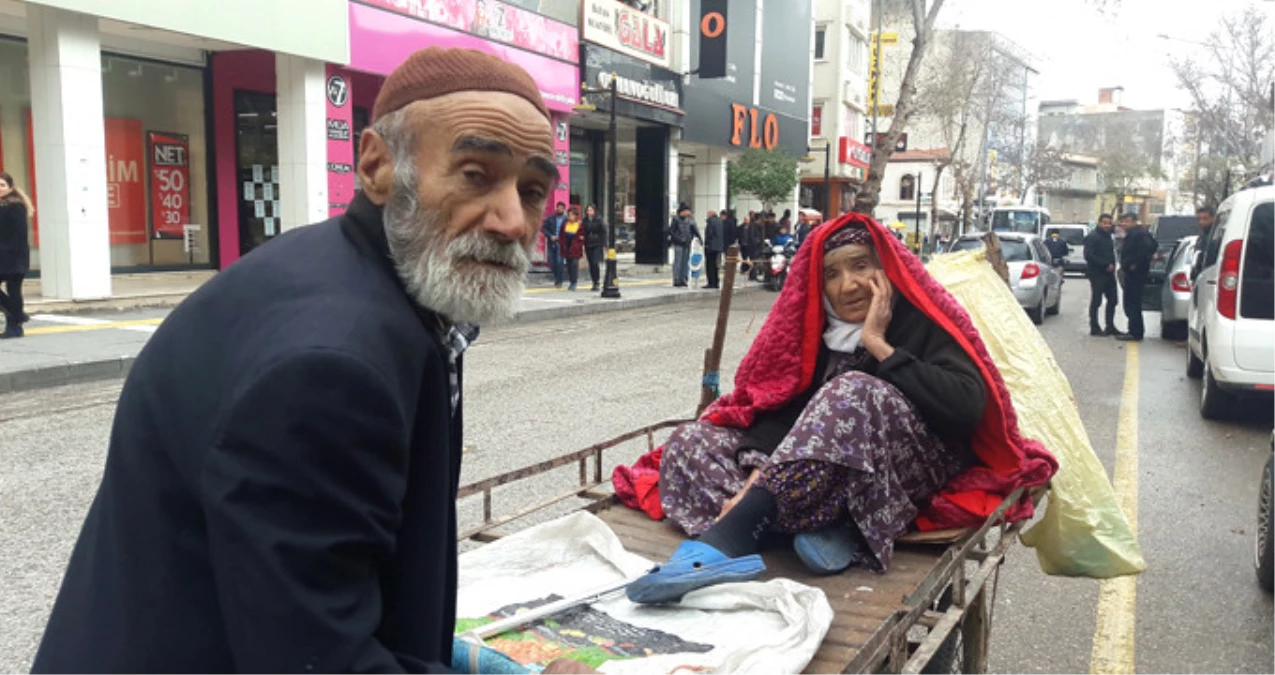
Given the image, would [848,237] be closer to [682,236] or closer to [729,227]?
[682,236]

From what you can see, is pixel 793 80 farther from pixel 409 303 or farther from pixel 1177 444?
pixel 409 303

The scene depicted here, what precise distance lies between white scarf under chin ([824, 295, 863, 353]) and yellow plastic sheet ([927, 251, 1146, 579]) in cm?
73

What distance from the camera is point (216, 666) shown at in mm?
1258

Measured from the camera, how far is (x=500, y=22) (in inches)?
778

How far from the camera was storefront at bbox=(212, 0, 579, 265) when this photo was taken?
16.9m

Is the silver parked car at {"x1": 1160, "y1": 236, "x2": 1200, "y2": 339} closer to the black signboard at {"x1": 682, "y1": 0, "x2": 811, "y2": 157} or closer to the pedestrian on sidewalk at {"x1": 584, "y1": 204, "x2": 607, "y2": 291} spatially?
the pedestrian on sidewalk at {"x1": 584, "y1": 204, "x2": 607, "y2": 291}

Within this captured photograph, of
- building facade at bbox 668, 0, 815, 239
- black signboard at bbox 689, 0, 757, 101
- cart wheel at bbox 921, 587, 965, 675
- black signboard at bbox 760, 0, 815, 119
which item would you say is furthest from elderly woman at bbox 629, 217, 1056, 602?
black signboard at bbox 760, 0, 815, 119

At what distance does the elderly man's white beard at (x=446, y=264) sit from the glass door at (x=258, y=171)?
17519mm

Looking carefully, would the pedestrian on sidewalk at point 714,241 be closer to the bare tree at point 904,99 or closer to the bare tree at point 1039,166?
the bare tree at point 904,99

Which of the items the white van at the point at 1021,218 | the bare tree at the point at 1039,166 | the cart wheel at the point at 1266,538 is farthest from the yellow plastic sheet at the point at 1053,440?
the bare tree at the point at 1039,166

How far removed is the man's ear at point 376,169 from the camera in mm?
1448

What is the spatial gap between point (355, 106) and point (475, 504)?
15.4 metres

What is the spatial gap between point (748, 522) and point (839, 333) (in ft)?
2.76

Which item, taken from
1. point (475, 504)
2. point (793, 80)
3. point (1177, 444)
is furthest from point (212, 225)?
point (793, 80)
